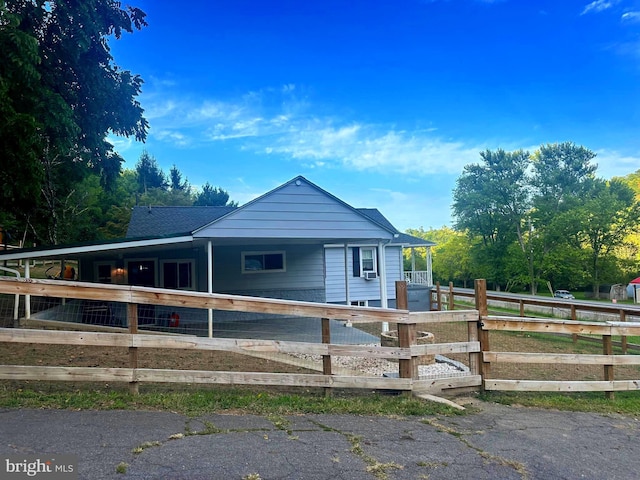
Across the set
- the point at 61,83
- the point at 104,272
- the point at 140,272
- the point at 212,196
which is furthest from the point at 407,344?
the point at 212,196

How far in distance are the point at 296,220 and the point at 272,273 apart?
12.3ft

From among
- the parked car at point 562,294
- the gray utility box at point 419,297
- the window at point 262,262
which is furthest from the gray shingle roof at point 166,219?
the parked car at point 562,294

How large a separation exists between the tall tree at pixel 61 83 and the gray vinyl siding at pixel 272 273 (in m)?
4.72

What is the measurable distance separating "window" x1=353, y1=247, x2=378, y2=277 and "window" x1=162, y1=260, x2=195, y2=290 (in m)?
7.46

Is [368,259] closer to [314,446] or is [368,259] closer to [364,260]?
[364,260]

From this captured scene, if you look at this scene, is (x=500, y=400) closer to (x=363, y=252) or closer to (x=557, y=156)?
(x=363, y=252)

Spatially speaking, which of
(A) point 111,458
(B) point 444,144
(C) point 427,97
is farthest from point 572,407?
(B) point 444,144

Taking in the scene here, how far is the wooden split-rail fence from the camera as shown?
376 cm

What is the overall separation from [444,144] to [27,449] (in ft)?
81.8

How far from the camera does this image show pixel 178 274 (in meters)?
12.6

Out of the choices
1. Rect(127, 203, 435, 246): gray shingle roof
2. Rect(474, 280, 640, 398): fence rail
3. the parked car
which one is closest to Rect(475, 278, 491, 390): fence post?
Rect(474, 280, 640, 398): fence rail

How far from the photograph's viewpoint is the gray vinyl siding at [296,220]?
30.6ft

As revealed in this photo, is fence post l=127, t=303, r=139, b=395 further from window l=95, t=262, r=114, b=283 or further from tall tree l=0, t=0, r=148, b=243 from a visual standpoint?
window l=95, t=262, r=114, b=283

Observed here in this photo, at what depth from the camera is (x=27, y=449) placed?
253cm
